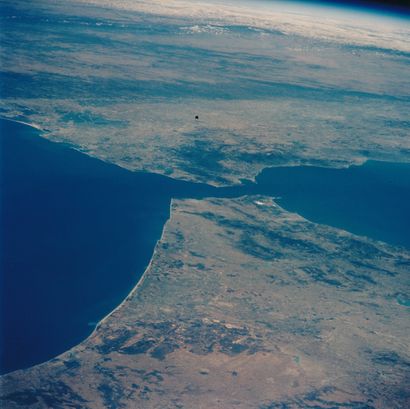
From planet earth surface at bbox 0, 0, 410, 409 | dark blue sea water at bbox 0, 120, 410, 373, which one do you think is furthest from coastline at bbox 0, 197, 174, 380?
dark blue sea water at bbox 0, 120, 410, 373

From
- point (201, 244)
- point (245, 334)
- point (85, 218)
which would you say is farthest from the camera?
point (85, 218)

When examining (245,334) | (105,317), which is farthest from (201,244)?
(245,334)

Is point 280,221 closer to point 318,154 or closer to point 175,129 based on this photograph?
point 318,154

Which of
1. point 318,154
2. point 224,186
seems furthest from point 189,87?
point 224,186

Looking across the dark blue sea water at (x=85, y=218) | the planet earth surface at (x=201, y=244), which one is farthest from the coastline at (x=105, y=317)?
the dark blue sea water at (x=85, y=218)

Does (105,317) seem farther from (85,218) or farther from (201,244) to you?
(85,218)

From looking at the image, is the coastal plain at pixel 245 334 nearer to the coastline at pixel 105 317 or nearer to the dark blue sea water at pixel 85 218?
the coastline at pixel 105 317

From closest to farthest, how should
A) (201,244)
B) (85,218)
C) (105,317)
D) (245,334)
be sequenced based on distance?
1. (245,334)
2. (105,317)
3. (201,244)
4. (85,218)
